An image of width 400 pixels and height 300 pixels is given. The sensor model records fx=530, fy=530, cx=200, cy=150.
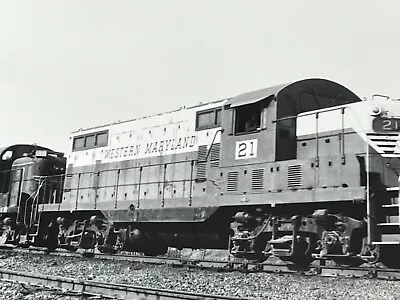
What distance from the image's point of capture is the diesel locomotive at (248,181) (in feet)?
28.4

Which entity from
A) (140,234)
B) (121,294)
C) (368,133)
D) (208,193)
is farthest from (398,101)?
(140,234)

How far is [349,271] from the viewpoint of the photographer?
938 centimetres

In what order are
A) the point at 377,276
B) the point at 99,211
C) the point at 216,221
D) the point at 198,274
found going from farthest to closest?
the point at 99,211 → the point at 216,221 → the point at 198,274 → the point at 377,276

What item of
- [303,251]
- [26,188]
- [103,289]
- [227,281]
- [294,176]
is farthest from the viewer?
[26,188]

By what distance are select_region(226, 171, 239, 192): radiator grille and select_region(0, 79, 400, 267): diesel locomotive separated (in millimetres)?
21

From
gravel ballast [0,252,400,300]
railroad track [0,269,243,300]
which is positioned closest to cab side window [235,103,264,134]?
gravel ballast [0,252,400,300]

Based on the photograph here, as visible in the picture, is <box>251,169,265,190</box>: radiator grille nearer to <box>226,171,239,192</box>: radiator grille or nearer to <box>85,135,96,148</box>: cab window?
<box>226,171,239,192</box>: radiator grille

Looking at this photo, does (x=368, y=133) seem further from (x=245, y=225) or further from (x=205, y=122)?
(x=205, y=122)

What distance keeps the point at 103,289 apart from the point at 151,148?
637 centimetres

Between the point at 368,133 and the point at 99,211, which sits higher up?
the point at 368,133

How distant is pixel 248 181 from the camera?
10.1 metres

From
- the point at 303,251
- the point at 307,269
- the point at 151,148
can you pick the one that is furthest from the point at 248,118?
the point at 151,148

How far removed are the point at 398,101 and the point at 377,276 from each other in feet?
9.55

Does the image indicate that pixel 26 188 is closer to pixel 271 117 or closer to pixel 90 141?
pixel 90 141
